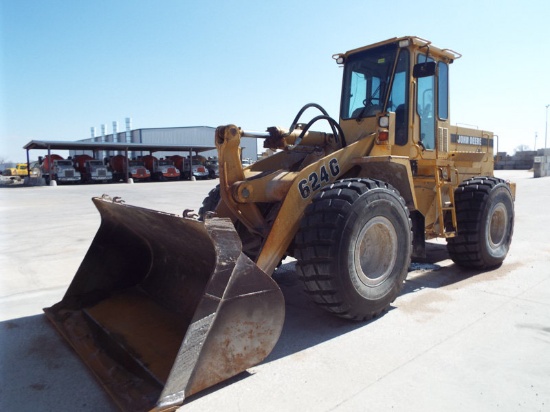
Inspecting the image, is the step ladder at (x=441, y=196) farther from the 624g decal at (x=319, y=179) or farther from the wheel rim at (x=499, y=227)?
the 624g decal at (x=319, y=179)

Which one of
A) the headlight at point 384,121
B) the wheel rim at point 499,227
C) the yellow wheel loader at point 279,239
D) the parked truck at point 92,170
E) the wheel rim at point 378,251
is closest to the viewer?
the yellow wheel loader at point 279,239

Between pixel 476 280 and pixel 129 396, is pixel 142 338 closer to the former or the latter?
pixel 129 396

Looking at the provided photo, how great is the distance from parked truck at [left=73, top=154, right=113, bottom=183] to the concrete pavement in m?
27.7

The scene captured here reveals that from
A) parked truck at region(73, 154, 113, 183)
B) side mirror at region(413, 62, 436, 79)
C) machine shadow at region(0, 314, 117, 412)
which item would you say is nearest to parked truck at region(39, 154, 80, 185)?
parked truck at region(73, 154, 113, 183)

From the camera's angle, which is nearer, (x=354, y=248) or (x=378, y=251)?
(x=354, y=248)

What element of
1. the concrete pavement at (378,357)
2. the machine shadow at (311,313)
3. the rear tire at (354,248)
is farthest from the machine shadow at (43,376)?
the rear tire at (354,248)

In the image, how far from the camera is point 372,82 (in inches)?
216

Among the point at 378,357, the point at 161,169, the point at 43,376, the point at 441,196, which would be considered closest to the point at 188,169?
the point at 161,169

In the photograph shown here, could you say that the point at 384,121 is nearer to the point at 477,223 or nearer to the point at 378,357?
the point at 477,223

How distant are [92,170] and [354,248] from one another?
31.2m

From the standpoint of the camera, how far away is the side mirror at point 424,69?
15.8 feet

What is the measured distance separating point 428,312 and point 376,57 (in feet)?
10.3

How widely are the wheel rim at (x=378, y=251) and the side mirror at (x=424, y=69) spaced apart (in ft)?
6.21

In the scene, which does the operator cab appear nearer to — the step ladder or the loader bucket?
the step ladder
